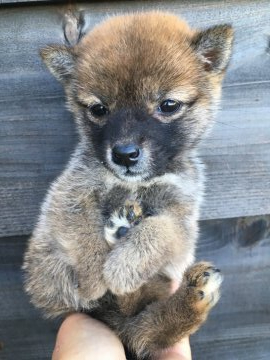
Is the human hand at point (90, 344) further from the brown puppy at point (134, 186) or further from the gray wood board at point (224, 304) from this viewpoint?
the gray wood board at point (224, 304)

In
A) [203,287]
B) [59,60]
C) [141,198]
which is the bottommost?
[203,287]

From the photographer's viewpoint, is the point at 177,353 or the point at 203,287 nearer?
the point at 203,287

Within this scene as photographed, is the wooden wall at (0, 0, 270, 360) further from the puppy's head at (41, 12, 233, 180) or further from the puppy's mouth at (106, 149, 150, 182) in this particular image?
the puppy's mouth at (106, 149, 150, 182)

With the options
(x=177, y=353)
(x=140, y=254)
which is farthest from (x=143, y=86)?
(x=177, y=353)

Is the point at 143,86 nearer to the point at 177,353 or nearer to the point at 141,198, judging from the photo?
the point at 141,198

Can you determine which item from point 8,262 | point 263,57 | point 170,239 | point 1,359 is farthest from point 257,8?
point 1,359

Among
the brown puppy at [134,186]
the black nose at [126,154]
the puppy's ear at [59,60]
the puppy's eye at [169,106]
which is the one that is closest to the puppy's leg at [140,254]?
the brown puppy at [134,186]
